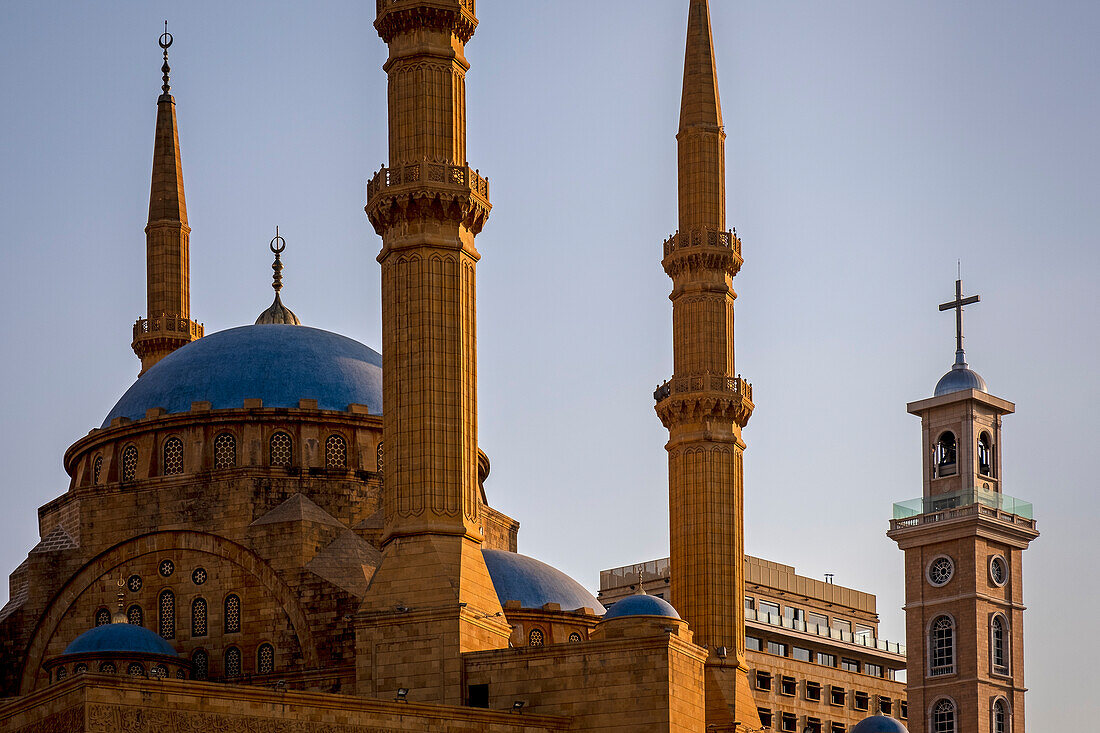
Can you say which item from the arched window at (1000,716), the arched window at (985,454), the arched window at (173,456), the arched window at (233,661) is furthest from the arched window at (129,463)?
the arched window at (985,454)

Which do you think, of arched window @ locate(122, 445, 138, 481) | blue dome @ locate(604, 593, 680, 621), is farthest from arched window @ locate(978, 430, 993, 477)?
arched window @ locate(122, 445, 138, 481)

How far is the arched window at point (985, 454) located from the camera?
5591cm

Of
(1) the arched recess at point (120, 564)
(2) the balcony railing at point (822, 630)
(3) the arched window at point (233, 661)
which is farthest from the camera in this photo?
(2) the balcony railing at point (822, 630)

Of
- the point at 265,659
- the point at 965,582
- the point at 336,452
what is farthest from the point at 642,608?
the point at 965,582

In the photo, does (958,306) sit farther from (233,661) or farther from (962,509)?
(233,661)

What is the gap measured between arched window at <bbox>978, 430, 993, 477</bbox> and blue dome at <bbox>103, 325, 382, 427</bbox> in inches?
694

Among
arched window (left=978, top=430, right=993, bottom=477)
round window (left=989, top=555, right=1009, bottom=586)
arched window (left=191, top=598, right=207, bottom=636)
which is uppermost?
arched window (left=978, top=430, right=993, bottom=477)

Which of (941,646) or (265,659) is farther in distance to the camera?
(941,646)

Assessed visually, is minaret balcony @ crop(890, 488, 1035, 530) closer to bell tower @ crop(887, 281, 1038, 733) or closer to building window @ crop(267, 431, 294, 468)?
bell tower @ crop(887, 281, 1038, 733)

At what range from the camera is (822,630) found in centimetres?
7994

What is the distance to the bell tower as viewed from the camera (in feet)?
175

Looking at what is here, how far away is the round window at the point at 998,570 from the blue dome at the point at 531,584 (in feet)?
47.1

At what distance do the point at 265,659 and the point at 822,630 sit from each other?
42.3 m

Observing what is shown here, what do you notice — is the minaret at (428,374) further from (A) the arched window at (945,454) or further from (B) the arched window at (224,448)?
(A) the arched window at (945,454)
